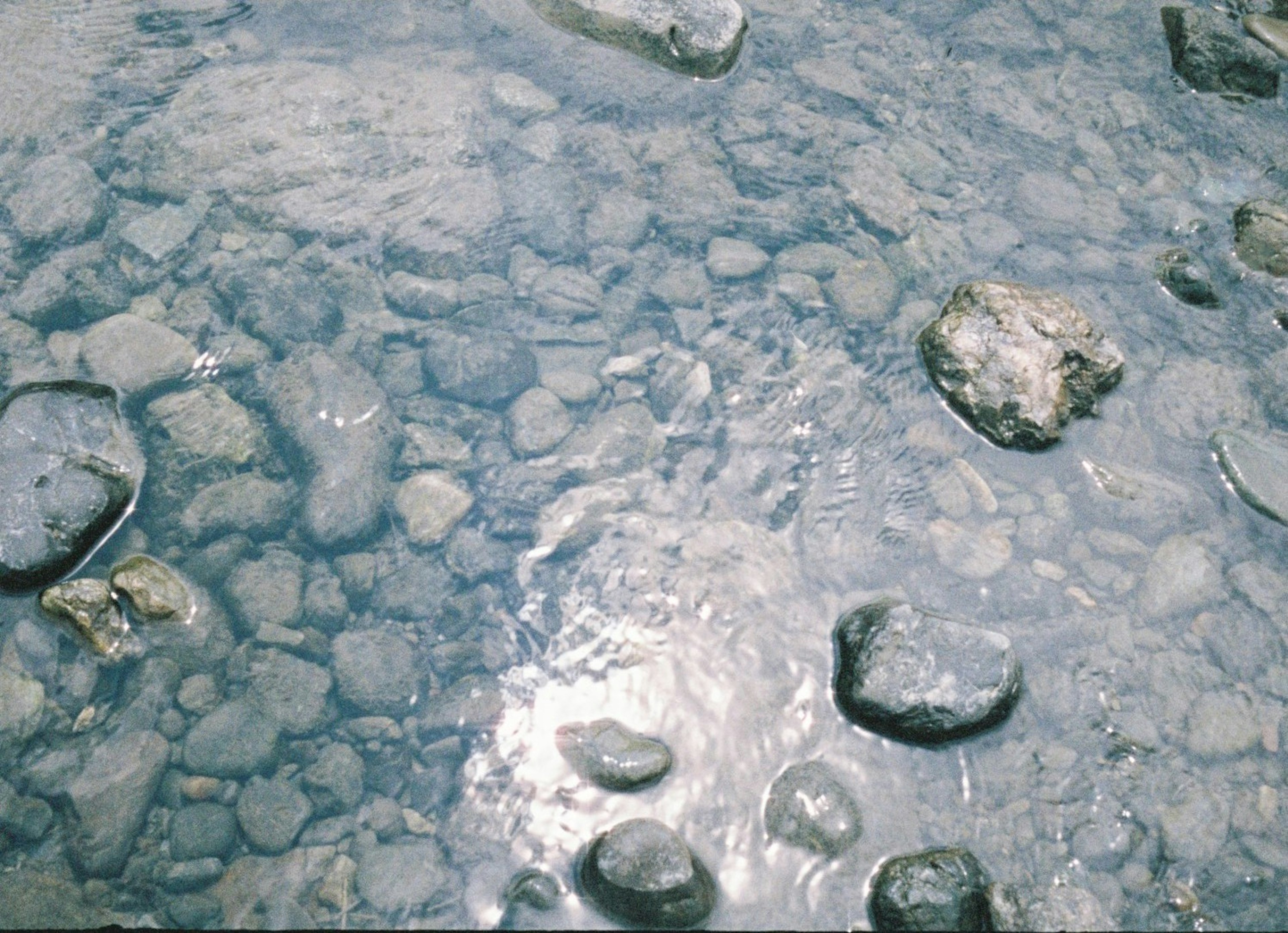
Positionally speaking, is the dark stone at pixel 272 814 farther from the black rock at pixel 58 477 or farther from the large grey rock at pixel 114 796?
the black rock at pixel 58 477

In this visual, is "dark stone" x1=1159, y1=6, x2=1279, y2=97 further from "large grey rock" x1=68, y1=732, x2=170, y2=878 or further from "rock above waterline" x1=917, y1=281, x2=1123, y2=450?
"large grey rock" x1=68, y1=732, x2=170, y2=878

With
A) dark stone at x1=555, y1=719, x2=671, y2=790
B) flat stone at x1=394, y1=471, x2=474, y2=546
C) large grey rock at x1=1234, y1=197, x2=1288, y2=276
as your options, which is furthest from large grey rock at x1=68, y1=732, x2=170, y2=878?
large grey rock at x1=1234, y1=197, x2=1288, y2=276

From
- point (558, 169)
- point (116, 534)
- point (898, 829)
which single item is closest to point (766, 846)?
point (898, 829)

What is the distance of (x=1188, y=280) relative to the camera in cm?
374

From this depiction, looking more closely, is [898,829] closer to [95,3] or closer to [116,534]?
Answer: [116,534]

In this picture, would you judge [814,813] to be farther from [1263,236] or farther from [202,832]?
[1263,236]

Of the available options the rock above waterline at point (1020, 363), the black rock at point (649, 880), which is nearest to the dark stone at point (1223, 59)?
the rock above waterline at point (1020, 363)

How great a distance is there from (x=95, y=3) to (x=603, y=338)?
12.2ft

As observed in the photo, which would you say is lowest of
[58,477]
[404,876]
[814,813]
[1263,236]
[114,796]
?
[404,876]

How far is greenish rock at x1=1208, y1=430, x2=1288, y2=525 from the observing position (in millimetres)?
3217

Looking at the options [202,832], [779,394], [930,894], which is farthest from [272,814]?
[779,394]

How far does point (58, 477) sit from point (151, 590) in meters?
0.57

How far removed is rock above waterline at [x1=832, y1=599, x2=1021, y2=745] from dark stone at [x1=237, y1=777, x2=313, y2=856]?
1.96 metres

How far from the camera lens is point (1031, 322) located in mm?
3387
